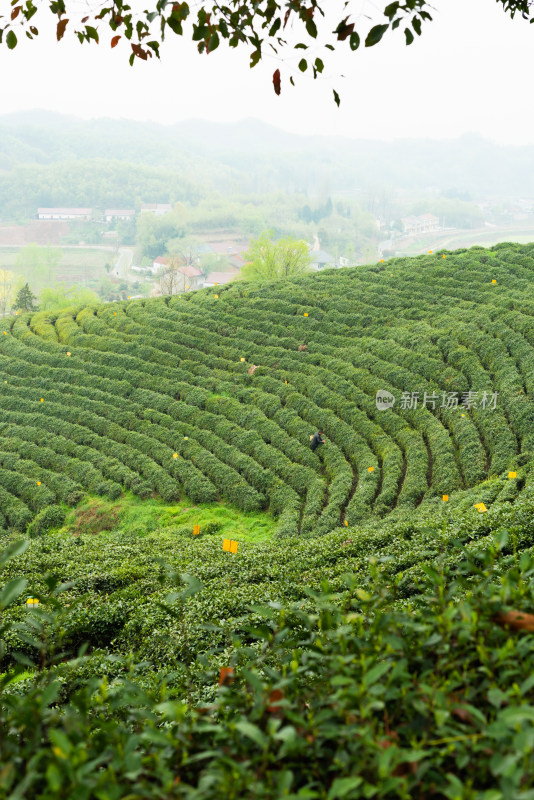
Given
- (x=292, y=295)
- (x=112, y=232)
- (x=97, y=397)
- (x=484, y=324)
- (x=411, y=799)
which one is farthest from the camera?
(x=112, y=232)

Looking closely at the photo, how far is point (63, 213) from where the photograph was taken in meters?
125

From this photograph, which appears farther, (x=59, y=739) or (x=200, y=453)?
(x=200, y=453)

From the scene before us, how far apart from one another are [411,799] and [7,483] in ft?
54.9

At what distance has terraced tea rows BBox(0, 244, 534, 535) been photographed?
44.2 feet

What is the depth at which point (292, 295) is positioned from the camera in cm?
2284

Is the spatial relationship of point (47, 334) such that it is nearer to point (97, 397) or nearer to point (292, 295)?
point (97, 397)

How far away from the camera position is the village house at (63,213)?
4927 inches

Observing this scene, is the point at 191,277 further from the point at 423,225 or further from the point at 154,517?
the point at 423,225

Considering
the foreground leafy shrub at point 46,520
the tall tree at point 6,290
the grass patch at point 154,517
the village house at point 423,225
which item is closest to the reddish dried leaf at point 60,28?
the grass patch at point 154,517

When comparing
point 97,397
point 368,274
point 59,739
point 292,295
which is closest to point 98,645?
point 59,739

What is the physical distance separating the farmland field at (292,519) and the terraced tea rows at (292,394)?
0.08m

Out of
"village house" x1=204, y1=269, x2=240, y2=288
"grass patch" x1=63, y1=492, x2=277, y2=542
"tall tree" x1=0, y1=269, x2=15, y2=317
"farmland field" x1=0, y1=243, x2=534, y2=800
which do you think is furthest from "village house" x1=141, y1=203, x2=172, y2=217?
"grass patch" x1=63, y1=492, x2=277, y2=542

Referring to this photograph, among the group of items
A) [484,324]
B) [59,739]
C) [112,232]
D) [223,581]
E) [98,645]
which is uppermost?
[112,232]

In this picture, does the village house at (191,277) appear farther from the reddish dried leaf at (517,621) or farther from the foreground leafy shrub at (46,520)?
the reddish dried leaf at (517,621)
